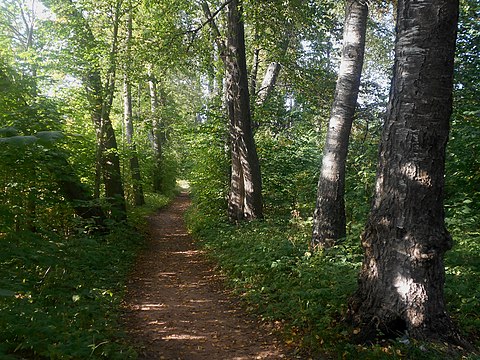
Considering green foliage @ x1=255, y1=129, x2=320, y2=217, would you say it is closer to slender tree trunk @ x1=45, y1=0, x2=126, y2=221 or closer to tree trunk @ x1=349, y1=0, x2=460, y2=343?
slender tree trunk @ x1=45, y1=0, x2=126, y2=221

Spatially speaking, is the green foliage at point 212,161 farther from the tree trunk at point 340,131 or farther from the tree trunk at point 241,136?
the tree trunk at point 340,131

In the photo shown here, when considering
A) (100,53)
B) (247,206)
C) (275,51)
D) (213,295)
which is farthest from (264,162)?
(213,295)

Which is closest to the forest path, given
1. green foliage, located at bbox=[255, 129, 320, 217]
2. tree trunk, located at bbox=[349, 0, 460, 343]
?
tree trunk, located at bbox=[349, 0, 460, 343]

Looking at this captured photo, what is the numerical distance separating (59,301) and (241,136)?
25.3 ft

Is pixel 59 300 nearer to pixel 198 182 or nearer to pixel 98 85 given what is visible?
pixel 98 85

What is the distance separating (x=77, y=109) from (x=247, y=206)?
18.5 feet

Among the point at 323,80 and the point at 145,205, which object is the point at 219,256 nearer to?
the point at 323,80

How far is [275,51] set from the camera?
1250 centimetres

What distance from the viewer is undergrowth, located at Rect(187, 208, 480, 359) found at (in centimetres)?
417

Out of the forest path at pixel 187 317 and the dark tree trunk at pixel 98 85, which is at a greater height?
the dark tree trunk at pixel 98 85

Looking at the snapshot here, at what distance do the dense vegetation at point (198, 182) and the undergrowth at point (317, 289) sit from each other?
0.02m

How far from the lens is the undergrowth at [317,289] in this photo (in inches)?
164

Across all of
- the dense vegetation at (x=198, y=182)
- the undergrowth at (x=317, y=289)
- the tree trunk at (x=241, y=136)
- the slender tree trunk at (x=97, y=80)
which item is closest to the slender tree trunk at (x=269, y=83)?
the dense vegetation at (x=198, y=182)

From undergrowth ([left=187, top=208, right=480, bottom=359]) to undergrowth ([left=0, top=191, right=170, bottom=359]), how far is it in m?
2.15
